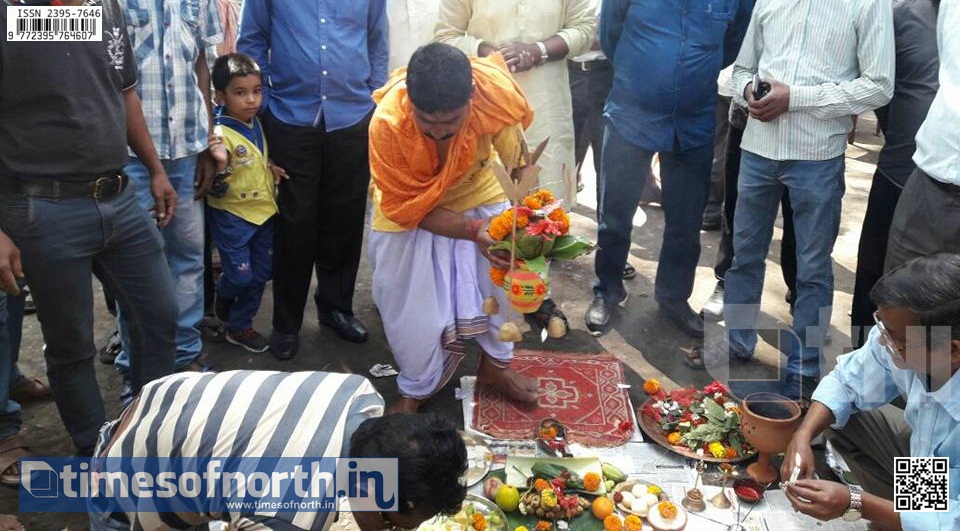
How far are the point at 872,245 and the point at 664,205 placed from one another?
113cm

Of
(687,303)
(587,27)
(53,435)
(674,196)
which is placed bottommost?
(53,435)

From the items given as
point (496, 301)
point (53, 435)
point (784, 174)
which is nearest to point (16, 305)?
point (53, 435)

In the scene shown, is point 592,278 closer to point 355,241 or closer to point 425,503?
point 355,241

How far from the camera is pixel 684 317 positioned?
4.92 m

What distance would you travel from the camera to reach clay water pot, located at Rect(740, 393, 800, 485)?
11.2 ft

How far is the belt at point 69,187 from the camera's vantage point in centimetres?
295

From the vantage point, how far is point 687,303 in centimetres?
500

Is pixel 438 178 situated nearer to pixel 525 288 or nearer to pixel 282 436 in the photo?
pixel 525 288

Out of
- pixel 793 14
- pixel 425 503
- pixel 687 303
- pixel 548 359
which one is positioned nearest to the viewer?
pixel 425 503

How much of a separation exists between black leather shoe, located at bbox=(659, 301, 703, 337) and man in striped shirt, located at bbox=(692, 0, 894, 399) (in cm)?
58

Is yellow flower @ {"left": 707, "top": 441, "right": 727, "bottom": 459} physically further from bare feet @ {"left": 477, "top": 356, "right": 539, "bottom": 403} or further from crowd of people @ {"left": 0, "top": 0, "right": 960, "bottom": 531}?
bare feet @ {"left": 477, "top": 356, "right": 539, "bottom": 403}

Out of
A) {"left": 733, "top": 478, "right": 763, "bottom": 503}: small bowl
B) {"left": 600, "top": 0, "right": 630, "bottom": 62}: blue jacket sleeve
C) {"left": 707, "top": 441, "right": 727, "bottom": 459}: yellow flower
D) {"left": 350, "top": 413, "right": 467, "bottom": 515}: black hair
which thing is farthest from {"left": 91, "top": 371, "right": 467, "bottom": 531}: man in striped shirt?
{"left": 600, "top": 0, "right": 630, "bottom": 62}: blue jacket sleeve

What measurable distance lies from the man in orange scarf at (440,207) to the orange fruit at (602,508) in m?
0.86

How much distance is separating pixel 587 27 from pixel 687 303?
177 cm
